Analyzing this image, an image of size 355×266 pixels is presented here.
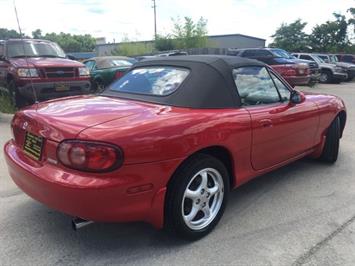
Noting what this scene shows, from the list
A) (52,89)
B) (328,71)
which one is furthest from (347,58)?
(52,89)

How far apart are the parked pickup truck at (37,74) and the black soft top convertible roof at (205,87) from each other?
5201mm

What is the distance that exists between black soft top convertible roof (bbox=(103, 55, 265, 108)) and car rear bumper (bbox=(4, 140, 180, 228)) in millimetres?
696

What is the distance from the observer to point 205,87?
347 cm

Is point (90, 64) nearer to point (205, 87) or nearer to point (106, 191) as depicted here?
point (205, 87)

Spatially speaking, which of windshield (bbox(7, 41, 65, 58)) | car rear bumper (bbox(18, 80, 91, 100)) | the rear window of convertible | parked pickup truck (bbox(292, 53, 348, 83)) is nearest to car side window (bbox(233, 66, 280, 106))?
the rear window of convertible

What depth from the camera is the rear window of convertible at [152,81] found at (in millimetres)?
3637

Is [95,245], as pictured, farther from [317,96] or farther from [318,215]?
[317,96]

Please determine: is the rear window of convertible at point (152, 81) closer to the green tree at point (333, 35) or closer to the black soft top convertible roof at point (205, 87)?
the black soft top convertible roof at point (205, 87)

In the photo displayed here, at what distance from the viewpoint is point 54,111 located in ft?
10.7

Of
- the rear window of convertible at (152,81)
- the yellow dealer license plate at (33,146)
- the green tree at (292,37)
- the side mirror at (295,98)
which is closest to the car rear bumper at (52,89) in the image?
the rear window of convertible at (152,81)

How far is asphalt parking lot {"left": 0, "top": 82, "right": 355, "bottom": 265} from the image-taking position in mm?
2963

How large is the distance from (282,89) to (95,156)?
251 cm

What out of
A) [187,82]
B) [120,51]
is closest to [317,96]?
[187,82]

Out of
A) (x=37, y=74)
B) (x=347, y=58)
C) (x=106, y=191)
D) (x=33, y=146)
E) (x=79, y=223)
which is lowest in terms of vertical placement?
(x=347, y=58)
